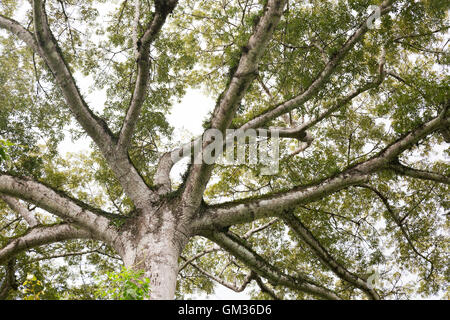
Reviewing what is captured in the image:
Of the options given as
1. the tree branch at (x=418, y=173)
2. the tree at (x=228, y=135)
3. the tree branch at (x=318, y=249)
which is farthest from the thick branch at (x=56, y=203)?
the tree branch at (x=418, y=173)

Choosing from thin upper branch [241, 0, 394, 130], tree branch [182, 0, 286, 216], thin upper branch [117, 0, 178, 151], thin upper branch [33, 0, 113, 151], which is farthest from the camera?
thin upper branch [241, 0, 394, 130]

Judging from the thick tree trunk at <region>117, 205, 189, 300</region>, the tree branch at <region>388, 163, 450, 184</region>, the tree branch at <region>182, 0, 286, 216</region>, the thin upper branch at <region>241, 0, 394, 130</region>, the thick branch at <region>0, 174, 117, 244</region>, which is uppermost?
the thin upper branch at <region>241, 0, 394, 130</region>

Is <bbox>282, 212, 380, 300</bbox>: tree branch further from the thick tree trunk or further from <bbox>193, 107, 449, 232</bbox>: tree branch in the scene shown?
the thick tree trunk

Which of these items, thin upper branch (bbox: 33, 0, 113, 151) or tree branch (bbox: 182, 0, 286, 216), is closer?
tree branch (bbox: 182, 0, 286, 216)

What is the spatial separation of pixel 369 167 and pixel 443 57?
447cm

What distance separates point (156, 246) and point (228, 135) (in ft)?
8.40

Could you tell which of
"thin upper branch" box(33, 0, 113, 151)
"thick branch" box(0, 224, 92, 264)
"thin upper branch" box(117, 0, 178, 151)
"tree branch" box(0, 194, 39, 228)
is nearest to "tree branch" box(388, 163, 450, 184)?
"thin upper branch" box(117, 0, 178, 151)

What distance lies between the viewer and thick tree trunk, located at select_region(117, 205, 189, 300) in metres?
5.21

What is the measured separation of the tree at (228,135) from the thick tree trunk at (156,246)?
0.08 feet

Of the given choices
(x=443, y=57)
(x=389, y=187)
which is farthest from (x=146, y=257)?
(x=443, y=57)

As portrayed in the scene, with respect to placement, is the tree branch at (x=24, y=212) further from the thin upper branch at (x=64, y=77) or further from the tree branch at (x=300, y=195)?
the tree branch at (x=300, y=195)

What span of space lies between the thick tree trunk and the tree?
0.02 m

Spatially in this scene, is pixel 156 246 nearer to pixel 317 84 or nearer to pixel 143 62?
pixel 143 62
